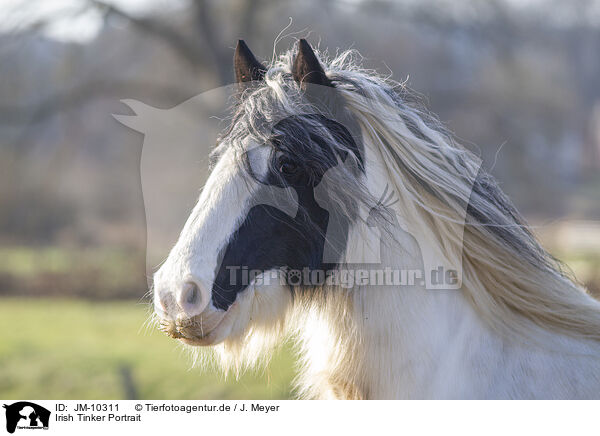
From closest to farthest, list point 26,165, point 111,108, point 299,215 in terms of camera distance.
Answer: point 299,215
point 26,165
point 111,108

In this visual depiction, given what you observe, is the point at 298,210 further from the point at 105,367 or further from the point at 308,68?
the point at 105,367

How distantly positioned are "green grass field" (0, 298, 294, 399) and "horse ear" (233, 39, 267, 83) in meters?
3.21

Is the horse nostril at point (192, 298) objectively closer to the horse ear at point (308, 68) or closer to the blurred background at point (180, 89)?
the horse ear at point (308, 68)

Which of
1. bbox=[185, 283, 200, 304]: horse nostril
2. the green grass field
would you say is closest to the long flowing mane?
bbox=[185, 283, 200, 304]: horse nostril

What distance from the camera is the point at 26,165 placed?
9.52 meters

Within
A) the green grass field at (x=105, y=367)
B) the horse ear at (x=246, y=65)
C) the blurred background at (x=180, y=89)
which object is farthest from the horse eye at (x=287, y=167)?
the blurred background at (x=180, y=89)

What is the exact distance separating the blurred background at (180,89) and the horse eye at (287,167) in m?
6.58

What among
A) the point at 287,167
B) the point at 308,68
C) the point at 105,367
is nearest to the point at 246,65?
the point at 308,68

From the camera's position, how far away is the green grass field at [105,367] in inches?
235

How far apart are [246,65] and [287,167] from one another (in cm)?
53
